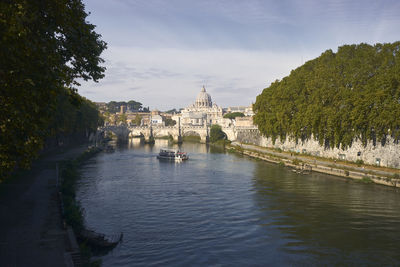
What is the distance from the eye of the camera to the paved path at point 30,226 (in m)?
11.1

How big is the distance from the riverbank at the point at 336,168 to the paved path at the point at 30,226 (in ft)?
83.3

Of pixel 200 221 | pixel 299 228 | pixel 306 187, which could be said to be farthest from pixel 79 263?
pixel 306 187

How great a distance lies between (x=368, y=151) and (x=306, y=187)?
9.40 metres

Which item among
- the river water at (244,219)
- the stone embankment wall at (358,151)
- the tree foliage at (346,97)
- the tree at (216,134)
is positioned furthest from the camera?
the tree at (216,134)

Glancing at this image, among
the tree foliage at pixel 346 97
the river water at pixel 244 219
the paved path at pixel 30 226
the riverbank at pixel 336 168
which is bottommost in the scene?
the river water at pixel 244 219

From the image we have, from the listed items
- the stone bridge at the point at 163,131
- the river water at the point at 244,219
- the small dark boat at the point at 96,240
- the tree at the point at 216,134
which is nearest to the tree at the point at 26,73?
the small dark boat at the point at 96,240

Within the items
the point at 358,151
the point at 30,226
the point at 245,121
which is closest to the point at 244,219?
the point at 30,226

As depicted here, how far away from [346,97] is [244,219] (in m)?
20.0

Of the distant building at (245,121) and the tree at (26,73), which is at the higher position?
the distant building at (245,121)

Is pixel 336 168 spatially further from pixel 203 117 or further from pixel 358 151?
pixel 203 117

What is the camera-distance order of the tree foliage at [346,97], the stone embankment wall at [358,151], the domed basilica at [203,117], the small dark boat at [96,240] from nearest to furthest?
1. the small dark boat at [96,240]
2. the tree foliage at [346,97]
3. the stone embankment wall at [358,151]
4. the domed basilica at [203,117]

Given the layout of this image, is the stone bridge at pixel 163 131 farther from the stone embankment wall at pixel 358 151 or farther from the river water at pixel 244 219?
the river water at pixel 244 219

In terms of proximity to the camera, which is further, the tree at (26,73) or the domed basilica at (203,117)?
the domed basilica at (203,117)

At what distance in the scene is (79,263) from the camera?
36.5 ft
